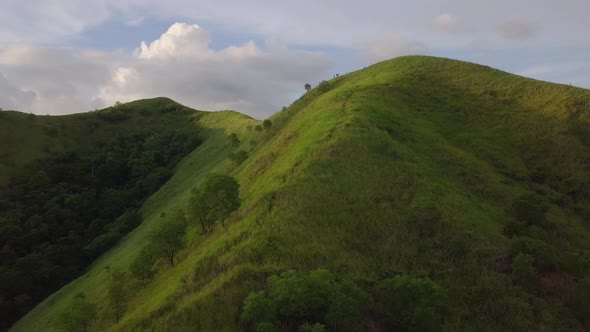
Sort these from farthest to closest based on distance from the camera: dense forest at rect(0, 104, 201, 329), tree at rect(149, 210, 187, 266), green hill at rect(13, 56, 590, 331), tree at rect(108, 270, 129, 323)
Answer: dense forest at rect(0, 104, 201, 329)
tree at rect(149, 210, 187, 266)
tree at rect(108, 270, 129, 323)
green hill at rect(13, 56, 590, 331)

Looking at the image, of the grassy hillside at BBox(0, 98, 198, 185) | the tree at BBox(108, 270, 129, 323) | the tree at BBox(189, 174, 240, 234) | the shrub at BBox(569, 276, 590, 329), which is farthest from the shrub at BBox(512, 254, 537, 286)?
the grassy hillside at BBox(0, 98, 198, 185)

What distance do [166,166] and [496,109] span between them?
247 feet

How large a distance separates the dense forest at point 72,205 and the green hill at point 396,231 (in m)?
10.7

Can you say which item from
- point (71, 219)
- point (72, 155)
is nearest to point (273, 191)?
point (71, 219)

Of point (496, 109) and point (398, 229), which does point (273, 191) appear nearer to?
point (398, 229)

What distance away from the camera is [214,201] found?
112ft

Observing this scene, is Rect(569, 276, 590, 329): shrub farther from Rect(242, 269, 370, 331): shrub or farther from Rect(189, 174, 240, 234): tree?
Rect(189, 174, 240, 234): tree

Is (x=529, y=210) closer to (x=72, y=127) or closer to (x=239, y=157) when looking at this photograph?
(x=239, y=157)

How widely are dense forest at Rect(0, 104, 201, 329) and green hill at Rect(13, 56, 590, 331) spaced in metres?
10.7

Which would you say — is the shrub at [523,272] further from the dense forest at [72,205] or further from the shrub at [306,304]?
the dense forest at [72,205]

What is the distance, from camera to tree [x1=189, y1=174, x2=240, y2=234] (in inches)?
1321

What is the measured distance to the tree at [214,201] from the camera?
33.6m

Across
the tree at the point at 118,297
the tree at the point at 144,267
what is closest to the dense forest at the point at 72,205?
the tree at the point at 144,267

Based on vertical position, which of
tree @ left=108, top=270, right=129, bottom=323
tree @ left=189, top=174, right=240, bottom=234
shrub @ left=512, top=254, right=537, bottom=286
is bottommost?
tree @ left=108, top=270, right=129, bottom=323
